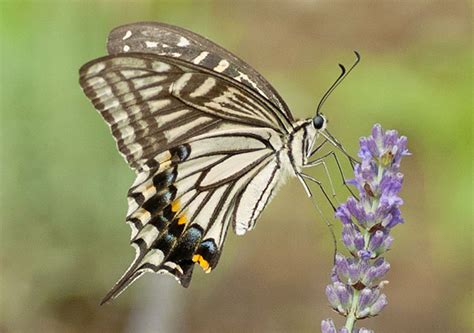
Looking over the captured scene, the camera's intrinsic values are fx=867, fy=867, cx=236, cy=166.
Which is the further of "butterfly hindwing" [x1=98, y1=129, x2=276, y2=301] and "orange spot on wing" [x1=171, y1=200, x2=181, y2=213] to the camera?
"orange spot on wing" [x1=171, y1=200, x2=181, y2=213]

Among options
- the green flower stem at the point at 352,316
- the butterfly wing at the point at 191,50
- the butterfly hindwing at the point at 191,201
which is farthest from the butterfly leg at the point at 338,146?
the green flower stem at the point at 352,316

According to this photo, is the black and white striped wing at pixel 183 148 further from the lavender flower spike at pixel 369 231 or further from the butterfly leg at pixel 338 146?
the lavender flower spike at pixel 369 231

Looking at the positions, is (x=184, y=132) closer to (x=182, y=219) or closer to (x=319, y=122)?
(x=182, y=219)

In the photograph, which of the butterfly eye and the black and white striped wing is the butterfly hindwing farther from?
the butterfly eye

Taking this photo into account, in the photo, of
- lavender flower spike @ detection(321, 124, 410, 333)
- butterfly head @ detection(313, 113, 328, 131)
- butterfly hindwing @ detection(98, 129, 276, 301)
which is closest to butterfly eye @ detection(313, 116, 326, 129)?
butterfly head @ detection(313, 113, 328, 131)

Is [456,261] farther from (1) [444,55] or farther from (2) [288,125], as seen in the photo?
(2) [288,125]

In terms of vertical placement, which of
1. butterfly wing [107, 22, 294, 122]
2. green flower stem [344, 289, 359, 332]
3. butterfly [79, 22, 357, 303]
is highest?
butterfly wing [107, 22, 294, 122]

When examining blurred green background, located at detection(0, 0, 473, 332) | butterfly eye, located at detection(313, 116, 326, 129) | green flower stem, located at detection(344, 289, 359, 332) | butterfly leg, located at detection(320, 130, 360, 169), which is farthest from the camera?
blurred green background, located at detection(0, 0, 473, 332)

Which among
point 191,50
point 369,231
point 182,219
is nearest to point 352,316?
point 369,231
